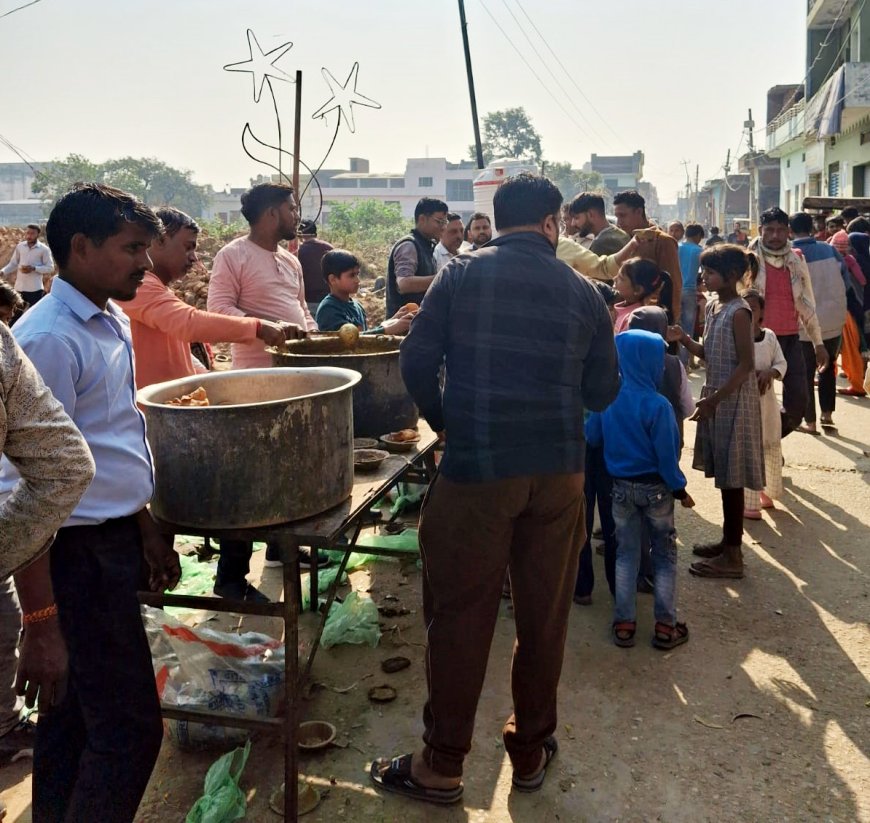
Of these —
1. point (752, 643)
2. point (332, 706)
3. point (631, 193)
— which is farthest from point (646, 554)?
point (631, 193)

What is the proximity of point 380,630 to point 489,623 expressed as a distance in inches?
56.0

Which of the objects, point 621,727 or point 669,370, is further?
point 669,370

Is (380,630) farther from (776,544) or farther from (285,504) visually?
(776,544)

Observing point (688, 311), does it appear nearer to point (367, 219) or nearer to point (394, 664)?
point (394, 664)

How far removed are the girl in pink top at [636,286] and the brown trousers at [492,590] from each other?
173cm

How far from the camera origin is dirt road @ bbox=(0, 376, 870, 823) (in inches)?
97.7

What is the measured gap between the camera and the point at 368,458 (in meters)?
2.90

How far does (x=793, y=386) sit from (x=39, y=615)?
17.6ft

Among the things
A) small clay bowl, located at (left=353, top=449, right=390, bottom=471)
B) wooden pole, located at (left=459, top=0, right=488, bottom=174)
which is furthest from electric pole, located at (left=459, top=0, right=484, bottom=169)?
small clay bowl, located at (left=353, top=449, right=390, bottom=471)

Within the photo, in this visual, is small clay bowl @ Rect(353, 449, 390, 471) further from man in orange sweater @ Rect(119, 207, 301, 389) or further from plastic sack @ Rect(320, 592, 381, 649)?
plastic sack @ Rect(320, 592, 381, 649)

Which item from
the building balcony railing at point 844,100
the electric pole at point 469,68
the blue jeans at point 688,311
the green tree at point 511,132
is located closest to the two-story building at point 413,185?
the green tree at point 511,132

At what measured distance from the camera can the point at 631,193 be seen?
200 inches

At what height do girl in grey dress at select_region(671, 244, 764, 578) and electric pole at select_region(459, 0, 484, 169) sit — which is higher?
electric pole at select_region(459, 0, 484, 169)

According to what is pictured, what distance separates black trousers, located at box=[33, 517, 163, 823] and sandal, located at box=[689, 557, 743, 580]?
3.05 metres
